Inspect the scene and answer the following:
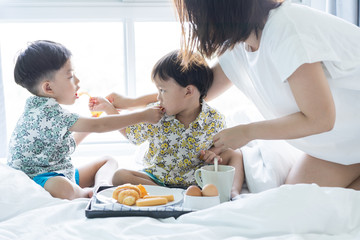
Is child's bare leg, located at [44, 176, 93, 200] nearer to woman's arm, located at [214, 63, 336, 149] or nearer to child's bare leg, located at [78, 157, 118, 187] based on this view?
child's bare leg, located at [78, 157, 118, 187]

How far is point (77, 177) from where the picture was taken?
5.58 ft

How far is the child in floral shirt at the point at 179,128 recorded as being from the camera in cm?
157

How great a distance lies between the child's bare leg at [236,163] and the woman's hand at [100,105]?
486 millimetres

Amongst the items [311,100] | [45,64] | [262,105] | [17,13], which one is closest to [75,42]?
[17,13]

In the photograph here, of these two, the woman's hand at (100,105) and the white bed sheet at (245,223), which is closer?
the white bed sheet at (245,223)

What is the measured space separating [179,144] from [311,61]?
64cm

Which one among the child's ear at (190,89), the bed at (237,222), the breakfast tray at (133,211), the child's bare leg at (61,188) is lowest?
the child's bare leg at (61,188)

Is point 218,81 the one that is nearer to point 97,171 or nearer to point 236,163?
point 236,163

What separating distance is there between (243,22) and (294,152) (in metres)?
0.64

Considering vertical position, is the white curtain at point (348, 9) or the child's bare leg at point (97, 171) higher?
the white curtain at point (348, 9)

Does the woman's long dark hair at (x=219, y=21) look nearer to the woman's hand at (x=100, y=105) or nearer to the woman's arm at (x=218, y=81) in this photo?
the woman's arm at (x=218, y=81)

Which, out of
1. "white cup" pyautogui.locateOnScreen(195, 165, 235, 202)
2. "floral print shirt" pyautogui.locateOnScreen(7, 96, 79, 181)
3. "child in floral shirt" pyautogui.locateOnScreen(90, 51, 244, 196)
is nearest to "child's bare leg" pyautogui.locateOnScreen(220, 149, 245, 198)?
"child in floral shirt" pyautogui.locateOnScreen(90, 51, 244, 196)

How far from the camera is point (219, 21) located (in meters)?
1.26

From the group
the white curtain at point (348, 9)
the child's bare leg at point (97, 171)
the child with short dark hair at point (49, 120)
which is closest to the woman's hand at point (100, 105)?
the child with short dark hair at point (49, 120)
